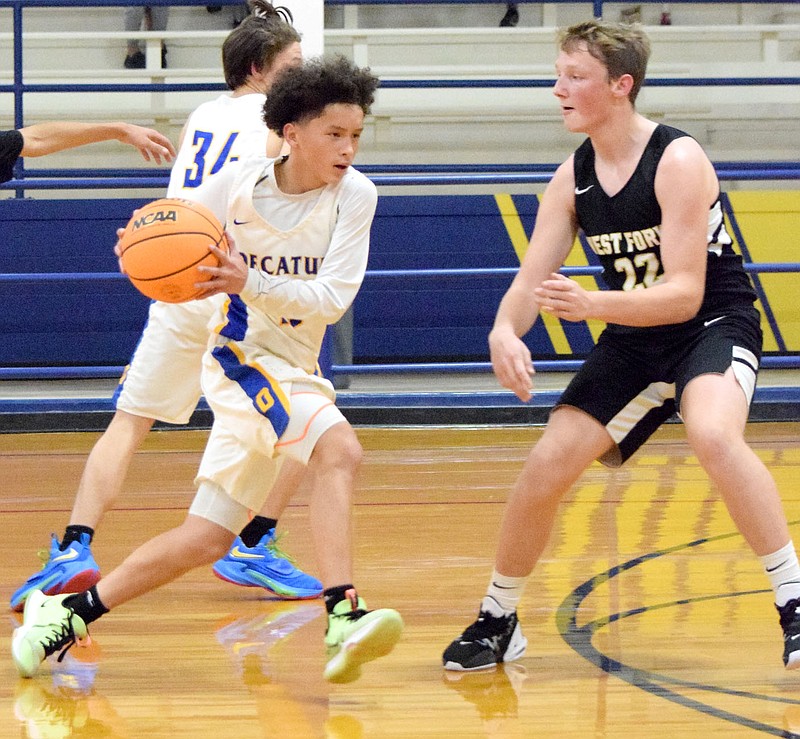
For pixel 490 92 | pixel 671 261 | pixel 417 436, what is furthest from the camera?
pixel 490 92

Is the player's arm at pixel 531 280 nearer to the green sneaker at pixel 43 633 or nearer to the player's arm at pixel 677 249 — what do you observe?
the player's arm at pixel 677 249

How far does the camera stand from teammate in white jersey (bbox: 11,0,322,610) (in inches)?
116

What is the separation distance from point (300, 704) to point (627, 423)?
31.9 inches

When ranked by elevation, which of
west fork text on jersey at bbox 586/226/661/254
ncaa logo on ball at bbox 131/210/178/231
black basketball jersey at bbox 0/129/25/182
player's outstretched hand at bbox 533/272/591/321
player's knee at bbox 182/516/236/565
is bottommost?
player's knee at bbox 182/516/236/565

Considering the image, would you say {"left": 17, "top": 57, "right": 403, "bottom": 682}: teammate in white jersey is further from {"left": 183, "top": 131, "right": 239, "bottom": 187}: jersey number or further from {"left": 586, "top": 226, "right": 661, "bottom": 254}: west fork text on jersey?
{"left": 183, "top": 131, "right": 239, "bottom": 187}: jersey number

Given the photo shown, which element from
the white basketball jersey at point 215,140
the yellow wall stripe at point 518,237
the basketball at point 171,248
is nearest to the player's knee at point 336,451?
the basketball at point 171,248

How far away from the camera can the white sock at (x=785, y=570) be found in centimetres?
229

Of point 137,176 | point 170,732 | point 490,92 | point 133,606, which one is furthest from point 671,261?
point 490,92

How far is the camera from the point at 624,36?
240 cm

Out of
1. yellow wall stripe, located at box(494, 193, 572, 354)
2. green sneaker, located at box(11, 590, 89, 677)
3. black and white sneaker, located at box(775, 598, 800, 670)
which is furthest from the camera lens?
yellow wall stripe, located at box(494, 193, 572, 354)

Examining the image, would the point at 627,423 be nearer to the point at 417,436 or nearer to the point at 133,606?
the point at 133,606

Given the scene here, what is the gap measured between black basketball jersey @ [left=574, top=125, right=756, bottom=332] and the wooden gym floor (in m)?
0.69

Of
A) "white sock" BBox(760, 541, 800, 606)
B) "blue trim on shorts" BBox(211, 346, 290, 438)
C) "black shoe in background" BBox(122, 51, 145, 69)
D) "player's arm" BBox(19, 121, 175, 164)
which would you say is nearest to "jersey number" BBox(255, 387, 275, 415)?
"blue trim on shorts" BBox(211, 346, 290, 438)

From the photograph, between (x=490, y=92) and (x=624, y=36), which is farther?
(x=490, y=92)
